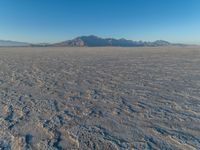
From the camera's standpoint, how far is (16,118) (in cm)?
469

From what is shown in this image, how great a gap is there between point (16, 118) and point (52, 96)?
1910mm

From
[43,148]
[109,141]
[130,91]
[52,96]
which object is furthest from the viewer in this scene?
[130,91]

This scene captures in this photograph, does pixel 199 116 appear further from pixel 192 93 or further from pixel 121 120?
pixel 192 93

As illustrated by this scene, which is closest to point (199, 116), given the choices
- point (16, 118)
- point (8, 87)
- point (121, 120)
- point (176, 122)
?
point (176, 122)

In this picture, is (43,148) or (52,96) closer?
(43,148)

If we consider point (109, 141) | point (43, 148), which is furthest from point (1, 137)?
point (109, 141)

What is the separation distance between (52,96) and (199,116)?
400 cm

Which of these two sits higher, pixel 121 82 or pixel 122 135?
pixel 122 135

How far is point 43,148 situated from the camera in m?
3.41

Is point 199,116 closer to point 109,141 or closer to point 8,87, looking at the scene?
point 109,141

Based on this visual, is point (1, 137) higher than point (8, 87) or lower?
higher

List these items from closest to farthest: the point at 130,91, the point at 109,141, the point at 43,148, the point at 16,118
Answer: the point at 43,148 → the point at 109,141 → the point at 16,118 → the point at 130,91

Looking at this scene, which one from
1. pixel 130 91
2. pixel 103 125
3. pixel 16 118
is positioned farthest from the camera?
pixel 130 91

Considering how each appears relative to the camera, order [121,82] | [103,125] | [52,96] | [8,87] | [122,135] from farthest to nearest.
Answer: [121,82]
[8,87]
[52,96]
[103,125]
[122,135]
